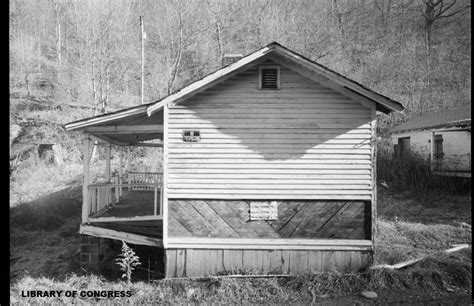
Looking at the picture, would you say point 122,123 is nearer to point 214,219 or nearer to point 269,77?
point 214,219

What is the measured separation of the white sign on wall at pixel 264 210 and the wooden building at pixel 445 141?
1313 cm

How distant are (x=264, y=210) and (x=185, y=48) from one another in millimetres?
22757

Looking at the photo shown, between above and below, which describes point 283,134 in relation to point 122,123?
below

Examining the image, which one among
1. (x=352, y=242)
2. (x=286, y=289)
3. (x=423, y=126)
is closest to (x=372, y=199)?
(x=352, y=242)

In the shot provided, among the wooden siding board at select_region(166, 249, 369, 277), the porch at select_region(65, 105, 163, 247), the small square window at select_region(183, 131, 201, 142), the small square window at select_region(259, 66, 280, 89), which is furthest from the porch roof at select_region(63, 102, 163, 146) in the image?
the wooden siding board at select_region(166, 249, 369, 277)

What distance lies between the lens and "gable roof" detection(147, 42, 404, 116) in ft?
22.3

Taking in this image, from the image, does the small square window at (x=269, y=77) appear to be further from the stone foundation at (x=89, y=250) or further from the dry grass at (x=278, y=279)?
the stone foundation at (x=89, y=250)

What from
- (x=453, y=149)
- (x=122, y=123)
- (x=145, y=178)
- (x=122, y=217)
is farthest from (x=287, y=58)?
(x=453, y=149)

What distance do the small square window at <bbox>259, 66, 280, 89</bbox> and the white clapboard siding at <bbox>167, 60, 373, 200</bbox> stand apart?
587 mm

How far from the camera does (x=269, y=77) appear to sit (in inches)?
288

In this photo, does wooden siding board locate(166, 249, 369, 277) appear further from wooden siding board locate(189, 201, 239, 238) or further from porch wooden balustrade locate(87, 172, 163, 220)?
porch wooden balustrade locate(87, 172, 163, 220)

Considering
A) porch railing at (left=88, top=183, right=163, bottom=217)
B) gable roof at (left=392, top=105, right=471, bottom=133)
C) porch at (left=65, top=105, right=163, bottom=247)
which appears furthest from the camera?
gable roof at (left=392, top=105, right=471, bottom=133)

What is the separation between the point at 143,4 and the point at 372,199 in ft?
94.9

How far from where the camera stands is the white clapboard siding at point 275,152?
716 cm
